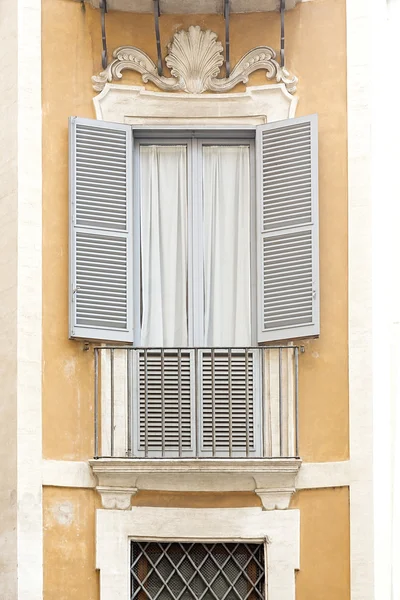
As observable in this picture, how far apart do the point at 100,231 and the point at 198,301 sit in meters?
1.01

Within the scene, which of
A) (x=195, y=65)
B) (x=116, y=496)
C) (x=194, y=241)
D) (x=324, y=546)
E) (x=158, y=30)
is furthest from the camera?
(x=195, y=65)

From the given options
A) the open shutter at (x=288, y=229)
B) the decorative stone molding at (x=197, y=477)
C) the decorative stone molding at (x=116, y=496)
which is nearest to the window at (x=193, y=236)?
the open shutter at (x=288, y=229)

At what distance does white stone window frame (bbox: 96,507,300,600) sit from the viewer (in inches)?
599

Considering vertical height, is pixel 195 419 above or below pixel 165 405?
below

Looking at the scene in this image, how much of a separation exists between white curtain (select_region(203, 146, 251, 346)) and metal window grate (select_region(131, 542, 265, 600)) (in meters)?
1.72

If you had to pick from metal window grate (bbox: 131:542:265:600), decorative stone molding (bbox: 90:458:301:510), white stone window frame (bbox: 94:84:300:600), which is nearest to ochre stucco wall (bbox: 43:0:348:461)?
decorative stone molding (bbox: 90:458:301:510)

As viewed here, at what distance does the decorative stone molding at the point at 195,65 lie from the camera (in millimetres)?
15938

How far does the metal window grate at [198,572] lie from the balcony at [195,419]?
46 centimetres

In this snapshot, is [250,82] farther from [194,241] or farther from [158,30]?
[194,241]

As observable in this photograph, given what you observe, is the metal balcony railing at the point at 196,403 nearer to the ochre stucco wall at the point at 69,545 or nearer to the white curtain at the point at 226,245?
the white curtain at the point at 226,245

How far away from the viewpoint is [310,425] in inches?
607

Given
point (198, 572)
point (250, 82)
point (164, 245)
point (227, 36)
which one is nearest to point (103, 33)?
point (227, 36)

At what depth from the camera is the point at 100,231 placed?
615 inches
